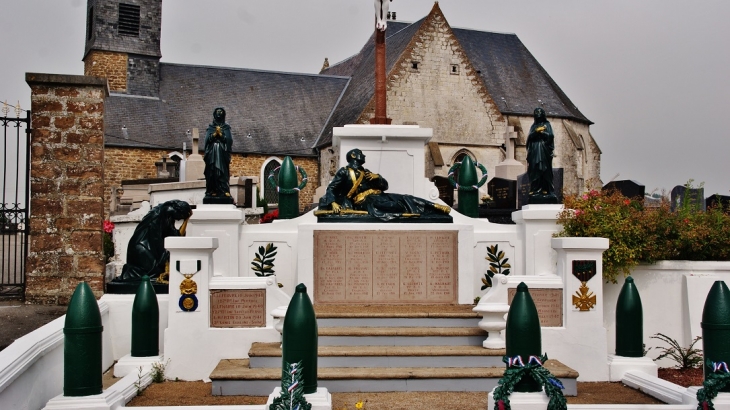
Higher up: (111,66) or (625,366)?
(111,66)

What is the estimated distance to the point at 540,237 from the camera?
9.81 m

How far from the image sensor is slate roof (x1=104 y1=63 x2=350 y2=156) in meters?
37.4

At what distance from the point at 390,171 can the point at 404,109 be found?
24119 millimetres

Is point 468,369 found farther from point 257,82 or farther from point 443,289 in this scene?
point 257,82

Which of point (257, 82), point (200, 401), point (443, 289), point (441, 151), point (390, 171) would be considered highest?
point (257, 82)

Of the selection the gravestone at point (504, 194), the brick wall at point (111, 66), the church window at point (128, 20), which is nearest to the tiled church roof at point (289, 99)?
the brick wall at point (111, 66)

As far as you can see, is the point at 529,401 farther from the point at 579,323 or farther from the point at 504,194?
the point at 504,194

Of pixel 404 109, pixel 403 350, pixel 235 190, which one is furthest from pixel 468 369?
pixel 404 109

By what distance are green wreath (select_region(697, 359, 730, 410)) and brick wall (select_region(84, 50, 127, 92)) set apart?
38.3 m

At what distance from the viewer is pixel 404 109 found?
116 feet

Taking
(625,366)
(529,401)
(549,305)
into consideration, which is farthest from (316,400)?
(625,366)

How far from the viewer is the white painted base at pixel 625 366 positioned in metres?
8.12

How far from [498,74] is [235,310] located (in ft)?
120

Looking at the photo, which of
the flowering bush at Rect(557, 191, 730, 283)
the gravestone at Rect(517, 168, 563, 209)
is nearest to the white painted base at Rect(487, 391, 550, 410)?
the flowering bush at Rect(557, 191, 730, 283)
